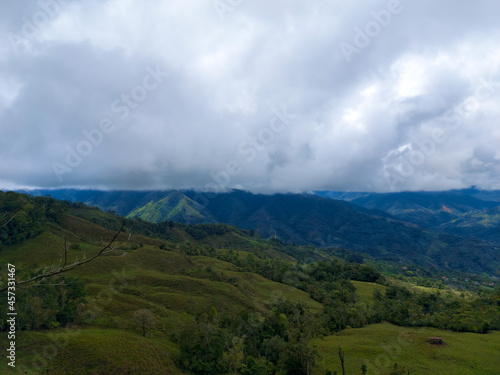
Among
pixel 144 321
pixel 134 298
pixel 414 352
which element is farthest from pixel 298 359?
pixel 134 298

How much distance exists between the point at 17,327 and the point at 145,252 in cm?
6779

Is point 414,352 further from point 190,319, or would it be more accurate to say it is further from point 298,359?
point 190,319

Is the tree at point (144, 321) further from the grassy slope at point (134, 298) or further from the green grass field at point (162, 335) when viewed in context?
the grassy slope at point (134, 298)

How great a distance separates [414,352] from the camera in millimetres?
49906

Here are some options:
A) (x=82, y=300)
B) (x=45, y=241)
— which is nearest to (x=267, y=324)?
(x=82, y=300)

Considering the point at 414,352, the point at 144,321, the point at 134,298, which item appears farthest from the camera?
the point at 134,298

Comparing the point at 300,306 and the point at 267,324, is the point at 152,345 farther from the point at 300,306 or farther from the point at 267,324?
the point at 300,306

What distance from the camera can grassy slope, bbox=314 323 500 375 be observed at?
44656 millimetres

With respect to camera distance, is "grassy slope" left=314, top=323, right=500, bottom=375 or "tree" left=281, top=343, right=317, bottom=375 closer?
"tree" left=281, top=343, right=317, bottom=375

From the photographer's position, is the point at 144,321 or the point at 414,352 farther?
the point at 144,321

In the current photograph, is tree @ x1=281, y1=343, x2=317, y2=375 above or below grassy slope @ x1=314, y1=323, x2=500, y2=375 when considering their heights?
above

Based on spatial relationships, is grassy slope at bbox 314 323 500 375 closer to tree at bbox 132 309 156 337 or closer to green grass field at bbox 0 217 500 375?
green grass field at bbox 0 217 500 375

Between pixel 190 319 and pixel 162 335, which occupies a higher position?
pixel 190 319

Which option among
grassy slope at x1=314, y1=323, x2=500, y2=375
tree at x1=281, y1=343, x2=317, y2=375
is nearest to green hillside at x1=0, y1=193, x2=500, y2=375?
tree at x1=281, y1=343, x2=317, y2=375
